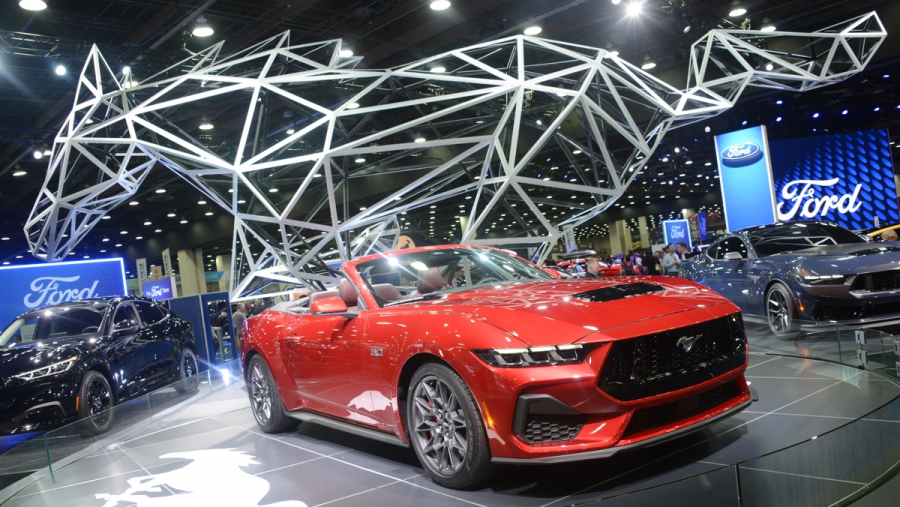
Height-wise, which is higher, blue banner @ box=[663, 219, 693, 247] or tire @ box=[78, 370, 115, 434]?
blue banner @ box=[663, 219, 693, 247]

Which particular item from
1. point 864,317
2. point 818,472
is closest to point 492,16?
point 864,317

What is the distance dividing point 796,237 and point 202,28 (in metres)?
10.1

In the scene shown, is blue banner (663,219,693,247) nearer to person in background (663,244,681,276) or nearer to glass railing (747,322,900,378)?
person in background (663,244,681,276)

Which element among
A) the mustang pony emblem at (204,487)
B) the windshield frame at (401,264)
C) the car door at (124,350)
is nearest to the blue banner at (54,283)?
the car door at (124,350)

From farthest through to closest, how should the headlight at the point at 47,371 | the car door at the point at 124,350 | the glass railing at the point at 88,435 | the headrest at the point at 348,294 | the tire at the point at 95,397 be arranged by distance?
the car door at the point at 124,350 → the headlight at the point at 47,371 → the tire at the point at 95,397 → the glass railing at the point at 88,435 → the headrest at the point at 348,294

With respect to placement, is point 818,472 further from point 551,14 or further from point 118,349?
point 551,14

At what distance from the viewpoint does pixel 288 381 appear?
5137 mm

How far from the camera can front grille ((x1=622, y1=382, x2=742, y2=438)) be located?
3088 mm

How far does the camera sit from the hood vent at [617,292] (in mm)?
3548

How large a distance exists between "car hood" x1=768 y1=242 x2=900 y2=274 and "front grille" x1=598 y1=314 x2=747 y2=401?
4.15m

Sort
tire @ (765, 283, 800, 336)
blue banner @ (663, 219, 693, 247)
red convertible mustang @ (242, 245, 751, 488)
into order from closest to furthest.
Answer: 1. red convertible mustang @ (242, 245, 751, 488)
2. tire @ (765, 283, 800, 336)
3. blue banner @ (663, 219, 693, 247)

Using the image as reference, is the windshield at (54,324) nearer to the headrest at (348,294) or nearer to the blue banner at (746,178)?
Result: the headrest at (348,294)

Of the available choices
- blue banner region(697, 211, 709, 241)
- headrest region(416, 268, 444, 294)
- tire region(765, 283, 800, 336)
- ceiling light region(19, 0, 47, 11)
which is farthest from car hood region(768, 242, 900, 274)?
blue banner region(697, 211, 709, 241)

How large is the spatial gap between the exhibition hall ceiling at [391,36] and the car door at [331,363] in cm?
803
